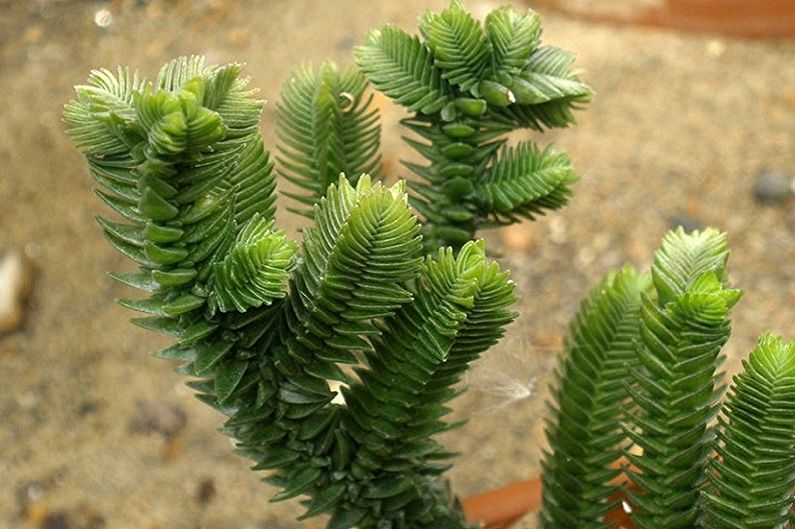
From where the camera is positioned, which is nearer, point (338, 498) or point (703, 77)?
point (338, 498)

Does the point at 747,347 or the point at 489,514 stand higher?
the point at 489,514

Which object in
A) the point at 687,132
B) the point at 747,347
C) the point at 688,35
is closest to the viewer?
the point at 747,347

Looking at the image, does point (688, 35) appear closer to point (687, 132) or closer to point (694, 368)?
point (687, 132)

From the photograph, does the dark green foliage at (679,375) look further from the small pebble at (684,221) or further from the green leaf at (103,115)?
the small pebble at (684,221)

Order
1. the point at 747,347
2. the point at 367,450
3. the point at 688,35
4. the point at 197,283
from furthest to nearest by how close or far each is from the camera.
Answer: the point at 688,35, the point at 747,347, the point at 367,450, the point at 197,283

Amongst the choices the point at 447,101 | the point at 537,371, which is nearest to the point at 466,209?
the point at 447,101

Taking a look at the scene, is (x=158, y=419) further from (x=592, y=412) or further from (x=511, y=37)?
(x=511, y=37)
